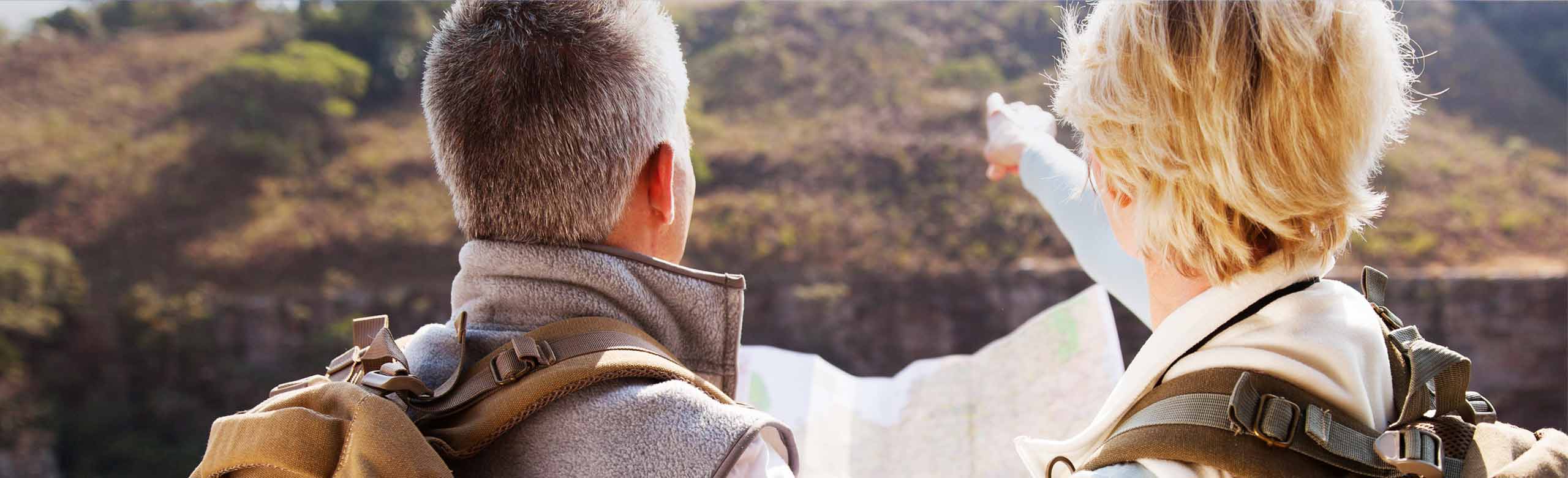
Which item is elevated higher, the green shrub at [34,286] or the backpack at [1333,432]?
the backpack at [1333,432]

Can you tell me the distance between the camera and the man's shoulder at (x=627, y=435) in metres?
1.08

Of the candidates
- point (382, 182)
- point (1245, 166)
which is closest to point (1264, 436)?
point (1245, 166)

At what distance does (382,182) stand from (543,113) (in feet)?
33.6

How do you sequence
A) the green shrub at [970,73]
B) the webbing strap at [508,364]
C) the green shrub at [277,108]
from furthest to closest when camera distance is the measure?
the green shrub at [970,73]
the green shrub at [277,108]
the webbing strap at [508,364]

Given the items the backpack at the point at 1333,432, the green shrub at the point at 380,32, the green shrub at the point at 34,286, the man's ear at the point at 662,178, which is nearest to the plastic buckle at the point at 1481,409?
the backpack at the point at 1333,432

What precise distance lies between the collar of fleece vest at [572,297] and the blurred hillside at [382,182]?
696 cm

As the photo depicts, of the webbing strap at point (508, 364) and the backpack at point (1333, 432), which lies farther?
the webbing strap at point (508, 364)

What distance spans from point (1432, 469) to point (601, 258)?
2.83 ft

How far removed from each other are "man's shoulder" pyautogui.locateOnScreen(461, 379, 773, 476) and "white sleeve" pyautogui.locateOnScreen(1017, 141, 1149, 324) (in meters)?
0.73

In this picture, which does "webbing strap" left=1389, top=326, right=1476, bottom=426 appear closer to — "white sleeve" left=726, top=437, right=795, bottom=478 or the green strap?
the green strap

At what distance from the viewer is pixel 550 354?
1.13 meters

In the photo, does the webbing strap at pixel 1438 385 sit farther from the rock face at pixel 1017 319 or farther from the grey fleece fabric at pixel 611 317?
the rock face at pixel 1017 319

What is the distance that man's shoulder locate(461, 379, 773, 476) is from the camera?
1.08m

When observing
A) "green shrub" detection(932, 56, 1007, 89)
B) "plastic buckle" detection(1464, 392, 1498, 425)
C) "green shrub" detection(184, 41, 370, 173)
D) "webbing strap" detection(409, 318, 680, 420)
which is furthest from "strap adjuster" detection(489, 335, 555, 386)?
"green shrub" detection(932, 56, 1007, 89)
